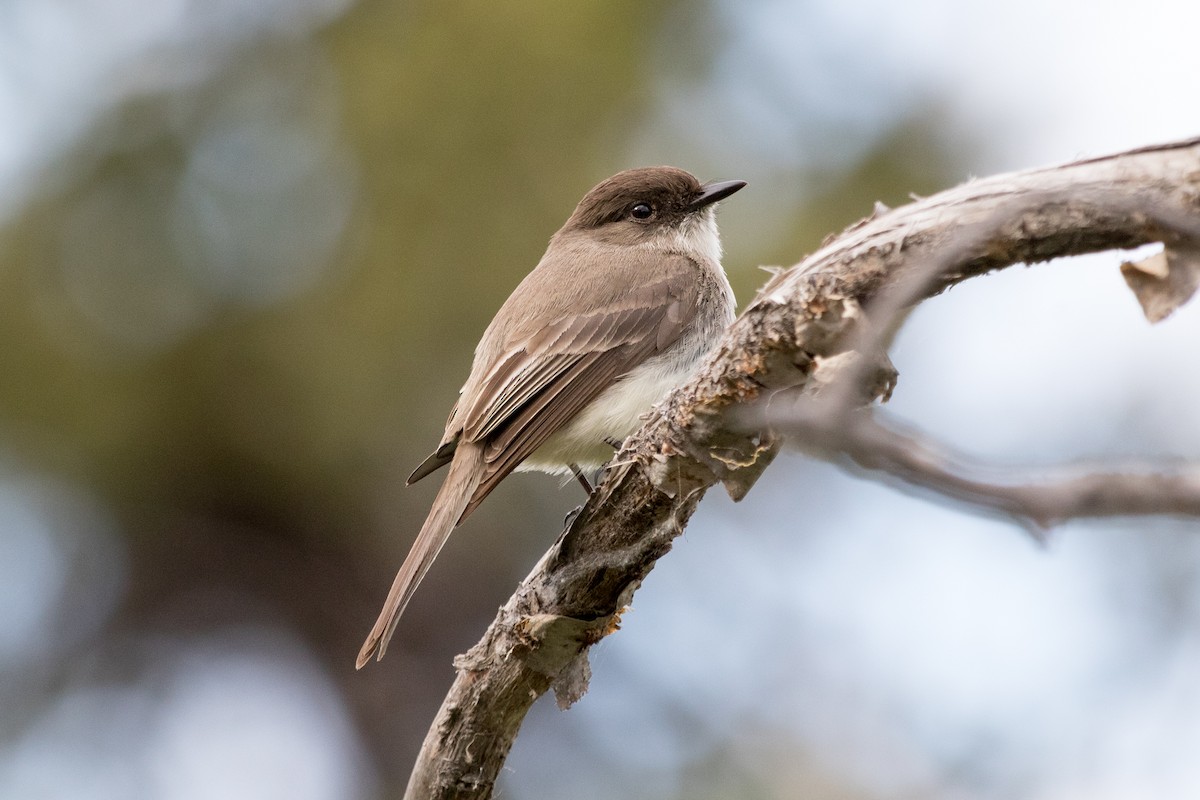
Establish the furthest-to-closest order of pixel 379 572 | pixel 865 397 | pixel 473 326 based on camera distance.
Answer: pixel 379 572
pixel 473 326
pixel 865 397

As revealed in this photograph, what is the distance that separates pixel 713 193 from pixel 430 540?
2378 millimetres

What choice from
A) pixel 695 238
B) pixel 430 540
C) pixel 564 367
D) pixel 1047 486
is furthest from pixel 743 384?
pixel 695 238

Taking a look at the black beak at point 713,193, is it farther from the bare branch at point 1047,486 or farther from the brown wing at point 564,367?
the bare branch at point 1047,486

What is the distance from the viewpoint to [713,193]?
19.2 ft

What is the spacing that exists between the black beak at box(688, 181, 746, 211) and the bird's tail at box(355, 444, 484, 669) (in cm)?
189

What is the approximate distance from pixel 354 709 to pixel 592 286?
3948mm

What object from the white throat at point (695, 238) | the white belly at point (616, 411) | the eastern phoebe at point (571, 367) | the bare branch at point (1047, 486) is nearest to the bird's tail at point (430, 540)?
the eastern phoebe at point (571, 367)

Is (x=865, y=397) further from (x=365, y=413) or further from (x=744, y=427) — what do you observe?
(x=365, y=413)

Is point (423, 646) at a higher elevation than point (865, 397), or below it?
below

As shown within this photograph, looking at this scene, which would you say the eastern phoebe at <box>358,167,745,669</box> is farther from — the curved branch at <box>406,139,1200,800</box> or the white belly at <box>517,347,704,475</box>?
the curved branch at <box>406,139,1200,800</box>

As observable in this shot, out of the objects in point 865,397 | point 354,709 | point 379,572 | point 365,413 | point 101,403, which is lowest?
point 354,709

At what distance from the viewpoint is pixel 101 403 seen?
25.8 ft

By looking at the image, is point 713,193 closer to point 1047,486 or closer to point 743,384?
point 743,384

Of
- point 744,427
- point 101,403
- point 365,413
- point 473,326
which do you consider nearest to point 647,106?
point 473,326
